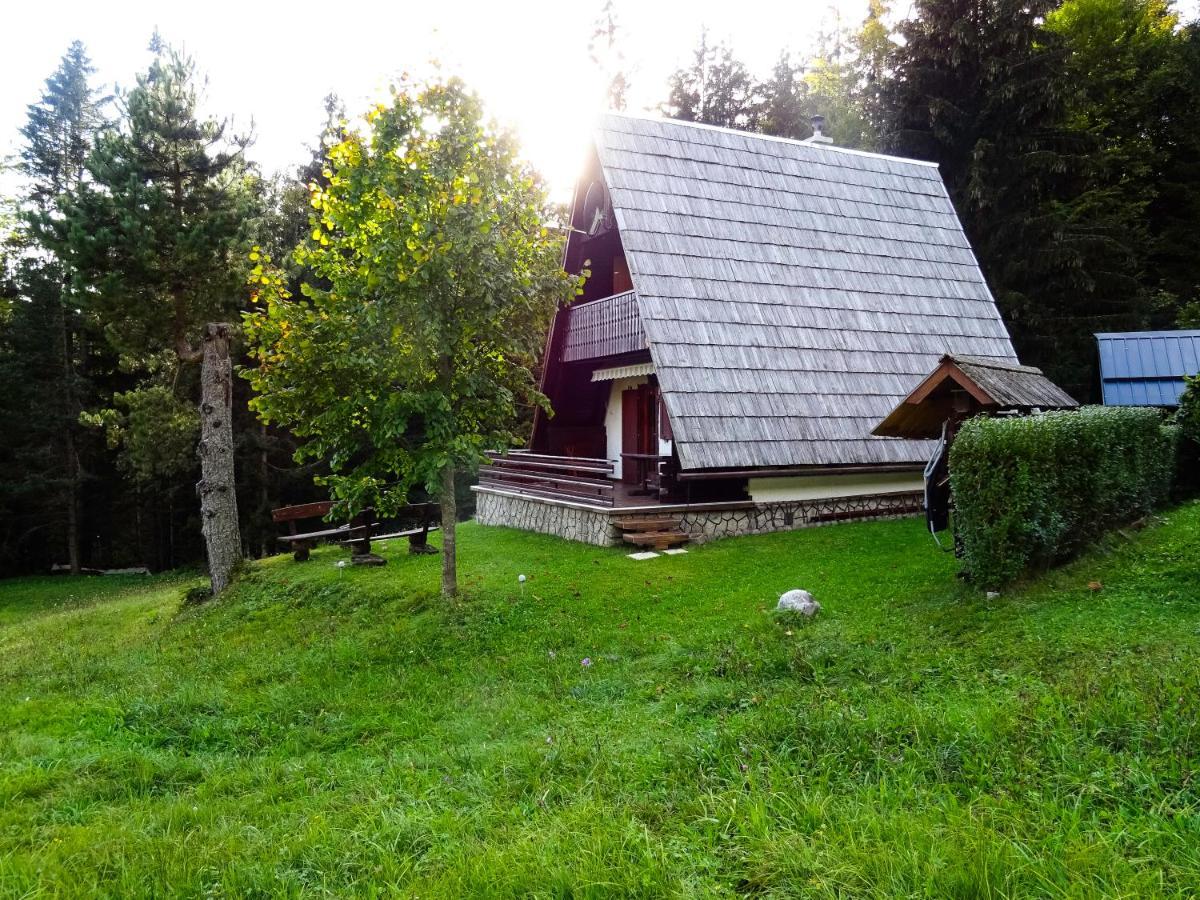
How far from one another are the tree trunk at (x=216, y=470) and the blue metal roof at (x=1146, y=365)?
682 inches

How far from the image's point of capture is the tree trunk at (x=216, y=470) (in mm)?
13133

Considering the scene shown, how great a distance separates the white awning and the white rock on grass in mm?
8164

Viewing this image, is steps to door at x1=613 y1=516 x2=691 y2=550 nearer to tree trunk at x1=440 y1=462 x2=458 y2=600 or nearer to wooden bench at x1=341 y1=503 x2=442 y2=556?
wooden bench at x1=341 y1=503 x2=442 y2=556

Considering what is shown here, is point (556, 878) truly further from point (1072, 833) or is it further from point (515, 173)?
point (515, 173)

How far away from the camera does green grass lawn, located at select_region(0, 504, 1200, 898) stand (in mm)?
2918

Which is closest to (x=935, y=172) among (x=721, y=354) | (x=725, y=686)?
(x=721, y=354)

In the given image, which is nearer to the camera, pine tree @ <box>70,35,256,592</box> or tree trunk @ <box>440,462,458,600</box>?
tree trunk @ <box>440,462,458,600</box>

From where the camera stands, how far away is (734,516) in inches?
483

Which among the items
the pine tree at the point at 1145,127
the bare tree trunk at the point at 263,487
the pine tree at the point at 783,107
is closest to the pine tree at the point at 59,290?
the bare tree trunk at the point at 263,487

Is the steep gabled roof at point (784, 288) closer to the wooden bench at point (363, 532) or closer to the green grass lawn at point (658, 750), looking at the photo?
the green grass lawn at point (658, 750)

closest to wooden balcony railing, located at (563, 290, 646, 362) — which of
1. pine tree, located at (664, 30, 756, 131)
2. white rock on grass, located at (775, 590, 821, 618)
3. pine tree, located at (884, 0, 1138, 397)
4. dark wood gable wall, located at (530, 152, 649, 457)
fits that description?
dark wood gable wall, located at (530, 152, 649, 457)

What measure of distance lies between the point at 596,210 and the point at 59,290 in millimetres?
18906

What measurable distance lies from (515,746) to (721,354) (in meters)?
9.17

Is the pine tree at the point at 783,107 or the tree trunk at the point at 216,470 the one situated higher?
the pine tree at the point at 783,107
